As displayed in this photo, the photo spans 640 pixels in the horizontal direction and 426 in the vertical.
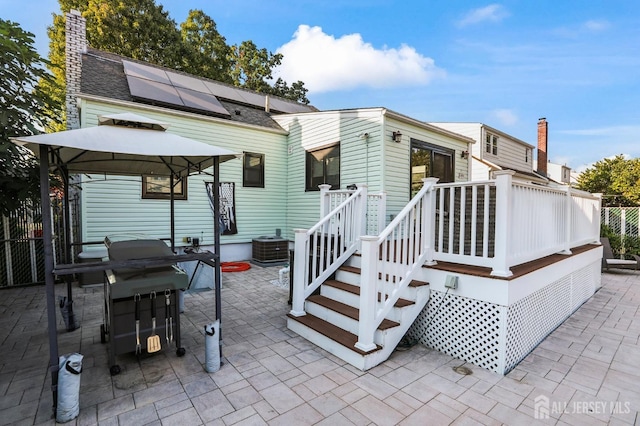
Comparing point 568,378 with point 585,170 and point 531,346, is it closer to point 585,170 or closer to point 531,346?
point 531,346

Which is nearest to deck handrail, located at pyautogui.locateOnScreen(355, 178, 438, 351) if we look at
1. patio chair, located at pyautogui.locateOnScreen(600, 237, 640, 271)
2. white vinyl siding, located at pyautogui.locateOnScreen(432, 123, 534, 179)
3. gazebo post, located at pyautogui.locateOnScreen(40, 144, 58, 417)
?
gazebo post, located at pyautogui.locateOnScreen(40, 144, 58, 417)

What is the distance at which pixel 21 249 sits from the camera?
584 cm

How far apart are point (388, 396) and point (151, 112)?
749 centimetres

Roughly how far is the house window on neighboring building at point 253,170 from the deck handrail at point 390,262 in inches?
228

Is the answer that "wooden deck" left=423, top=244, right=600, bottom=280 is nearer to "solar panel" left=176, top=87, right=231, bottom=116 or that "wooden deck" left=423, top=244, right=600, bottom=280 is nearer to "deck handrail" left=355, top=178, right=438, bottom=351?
"deck handrail" left=355, top=178, right=438, bottom=351

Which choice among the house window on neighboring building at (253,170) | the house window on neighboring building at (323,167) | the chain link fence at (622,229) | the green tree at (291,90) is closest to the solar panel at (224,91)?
the house window on neighboring building at (253,170)

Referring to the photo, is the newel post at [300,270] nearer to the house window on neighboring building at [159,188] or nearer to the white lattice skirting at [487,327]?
the white lattice skirting at [487,327]

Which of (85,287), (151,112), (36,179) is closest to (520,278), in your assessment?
(36,179)

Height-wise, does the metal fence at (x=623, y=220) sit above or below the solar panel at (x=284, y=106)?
below

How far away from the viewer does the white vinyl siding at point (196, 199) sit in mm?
6352

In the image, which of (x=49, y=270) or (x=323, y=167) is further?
(x=323, y=167)

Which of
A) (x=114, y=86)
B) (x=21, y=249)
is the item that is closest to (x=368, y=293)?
(x=21, y=249)

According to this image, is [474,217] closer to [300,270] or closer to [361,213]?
[361,213]

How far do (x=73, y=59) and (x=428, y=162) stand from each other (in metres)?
9.57
